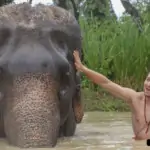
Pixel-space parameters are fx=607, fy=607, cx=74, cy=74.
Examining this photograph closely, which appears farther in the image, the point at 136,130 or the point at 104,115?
the point at 104,115

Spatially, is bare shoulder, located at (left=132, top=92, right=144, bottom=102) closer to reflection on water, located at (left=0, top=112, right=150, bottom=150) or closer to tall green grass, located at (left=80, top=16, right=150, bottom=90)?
reflection on water, located at (left=0, top=112, right=150, bottom=150)

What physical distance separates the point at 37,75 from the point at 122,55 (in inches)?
239

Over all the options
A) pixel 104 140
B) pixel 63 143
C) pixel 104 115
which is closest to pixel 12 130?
pixel 63 143

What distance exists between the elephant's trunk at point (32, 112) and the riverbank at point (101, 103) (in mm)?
4403

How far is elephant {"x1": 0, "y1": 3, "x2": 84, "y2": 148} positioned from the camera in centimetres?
507

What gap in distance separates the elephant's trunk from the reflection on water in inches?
5.5

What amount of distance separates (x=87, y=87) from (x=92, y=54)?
636 mm

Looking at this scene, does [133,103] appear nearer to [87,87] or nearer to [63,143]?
[63,143]

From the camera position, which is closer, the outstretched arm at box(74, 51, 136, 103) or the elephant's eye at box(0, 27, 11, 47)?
the outstretched arm at box(74, 51, 136, 103)

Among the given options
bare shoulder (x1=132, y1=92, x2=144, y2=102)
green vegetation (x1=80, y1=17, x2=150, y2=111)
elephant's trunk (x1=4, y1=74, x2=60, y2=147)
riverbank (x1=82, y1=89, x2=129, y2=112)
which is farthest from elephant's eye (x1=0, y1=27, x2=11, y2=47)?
green vegetation (x1=80, y1=17, x2=150, y2=111)

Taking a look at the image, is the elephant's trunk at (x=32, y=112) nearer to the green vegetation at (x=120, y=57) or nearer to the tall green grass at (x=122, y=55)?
the green vegetation at (x=120, y=57)

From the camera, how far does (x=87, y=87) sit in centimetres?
1146

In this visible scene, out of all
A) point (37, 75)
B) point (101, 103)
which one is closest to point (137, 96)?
point (37, 75)

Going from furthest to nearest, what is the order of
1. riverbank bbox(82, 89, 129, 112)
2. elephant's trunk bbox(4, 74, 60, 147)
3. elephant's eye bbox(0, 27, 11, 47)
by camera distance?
1. riverbank bbox(82, 89, 129, 112)
2. elephant's eye bbox(0, 27, 11, 47)
3. elephant's trunk bbox(4, 74, 60, 147)
